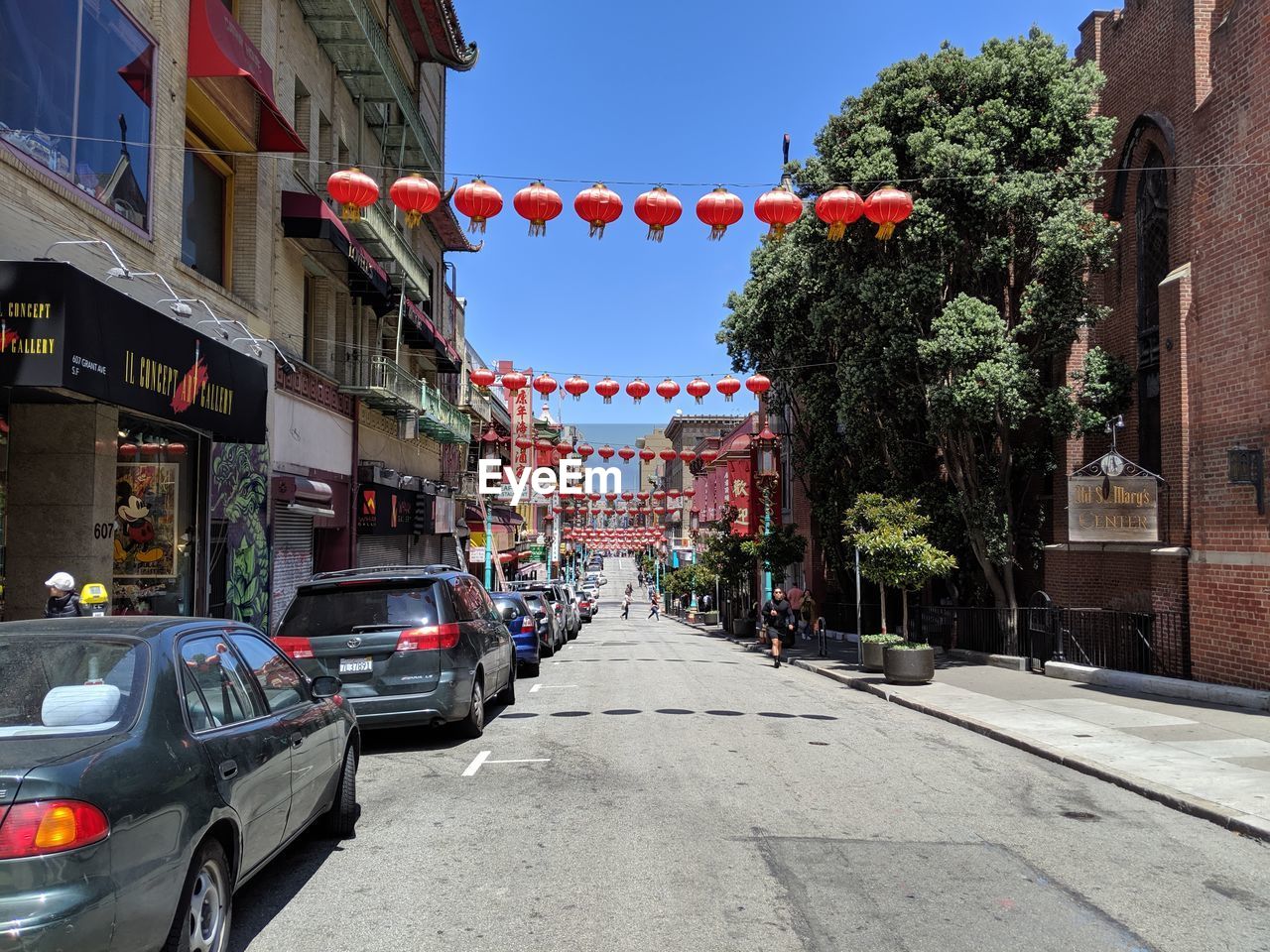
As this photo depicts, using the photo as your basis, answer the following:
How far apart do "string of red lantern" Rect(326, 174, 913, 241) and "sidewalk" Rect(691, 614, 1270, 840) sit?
6.43m

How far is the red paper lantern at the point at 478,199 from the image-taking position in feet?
37.2

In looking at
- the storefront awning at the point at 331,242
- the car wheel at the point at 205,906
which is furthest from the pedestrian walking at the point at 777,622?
the car wheel at the point at 205,906

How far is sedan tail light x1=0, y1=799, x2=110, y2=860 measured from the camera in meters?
3.28

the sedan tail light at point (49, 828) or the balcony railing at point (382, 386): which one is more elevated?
the balcony railing at point (382, 386)

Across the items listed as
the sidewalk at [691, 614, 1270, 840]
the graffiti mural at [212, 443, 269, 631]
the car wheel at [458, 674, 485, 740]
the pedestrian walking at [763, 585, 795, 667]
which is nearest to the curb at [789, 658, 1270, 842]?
the sidewalk at [691, 614, 1270, 840]

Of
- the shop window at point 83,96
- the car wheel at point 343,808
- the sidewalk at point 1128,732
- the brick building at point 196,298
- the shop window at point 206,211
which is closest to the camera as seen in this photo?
the car wheel at point 343,808

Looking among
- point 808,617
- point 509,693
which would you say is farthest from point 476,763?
point 808,617

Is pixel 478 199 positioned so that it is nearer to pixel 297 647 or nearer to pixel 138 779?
pixel 297 647

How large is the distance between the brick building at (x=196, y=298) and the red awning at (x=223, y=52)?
0.11 ft

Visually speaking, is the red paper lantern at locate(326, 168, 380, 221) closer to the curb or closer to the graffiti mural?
the graffiti mural

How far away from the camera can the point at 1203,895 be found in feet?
18.9

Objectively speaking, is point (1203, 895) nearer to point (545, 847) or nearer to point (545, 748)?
point (545, 847)

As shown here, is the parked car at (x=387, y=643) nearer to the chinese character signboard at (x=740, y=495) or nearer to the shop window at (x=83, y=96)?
the shop window at (x=83, y=96)

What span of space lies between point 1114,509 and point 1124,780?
Result: 8679 mm
